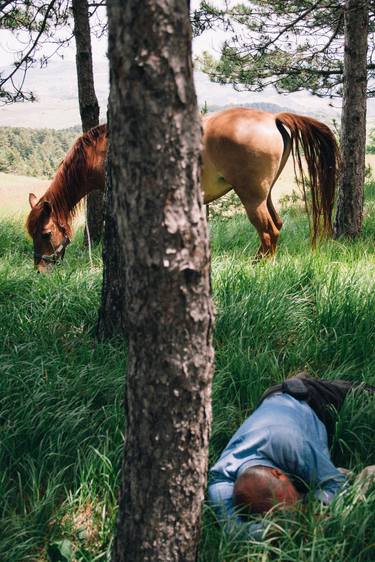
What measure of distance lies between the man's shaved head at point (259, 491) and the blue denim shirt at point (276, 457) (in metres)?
0.07

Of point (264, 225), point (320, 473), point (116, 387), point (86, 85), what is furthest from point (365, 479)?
point (86, 85)

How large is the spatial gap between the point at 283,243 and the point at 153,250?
4746 millimetres

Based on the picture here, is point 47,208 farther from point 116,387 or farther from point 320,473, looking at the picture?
point 320,473

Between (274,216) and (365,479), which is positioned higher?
(274,216)

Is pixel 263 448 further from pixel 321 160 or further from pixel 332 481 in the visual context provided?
pixel 321 160

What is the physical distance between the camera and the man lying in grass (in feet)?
7.06

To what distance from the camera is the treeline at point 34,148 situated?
8944 cm

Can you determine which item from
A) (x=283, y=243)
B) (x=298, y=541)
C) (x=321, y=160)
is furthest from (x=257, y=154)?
(x=298, y=541)

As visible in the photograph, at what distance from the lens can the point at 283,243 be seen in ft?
19.8

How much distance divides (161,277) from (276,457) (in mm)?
1254

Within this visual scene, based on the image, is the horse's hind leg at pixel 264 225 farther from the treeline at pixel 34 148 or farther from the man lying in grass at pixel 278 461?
the treeline at pixel 34 148

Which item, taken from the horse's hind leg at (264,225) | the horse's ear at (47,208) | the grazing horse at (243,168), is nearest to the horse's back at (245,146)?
the grazing horse at (243,168)

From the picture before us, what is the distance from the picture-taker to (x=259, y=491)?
2.14 metres

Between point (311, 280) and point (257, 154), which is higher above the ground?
point (257, 154)
